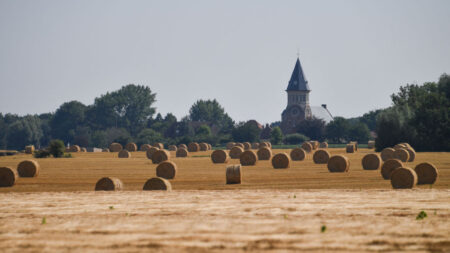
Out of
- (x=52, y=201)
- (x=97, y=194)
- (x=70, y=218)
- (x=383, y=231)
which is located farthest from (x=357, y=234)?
(x=97, y=194)

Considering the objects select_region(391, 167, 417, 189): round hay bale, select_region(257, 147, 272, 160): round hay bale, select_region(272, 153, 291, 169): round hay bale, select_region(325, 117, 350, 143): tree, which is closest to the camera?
select_region(391, 167, 417, 189): round hay bale

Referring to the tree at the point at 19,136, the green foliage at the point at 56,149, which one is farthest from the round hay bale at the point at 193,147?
the tree at the point at 19,136

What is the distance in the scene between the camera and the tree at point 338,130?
15775cm

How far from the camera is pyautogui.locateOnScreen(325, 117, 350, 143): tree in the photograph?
158m

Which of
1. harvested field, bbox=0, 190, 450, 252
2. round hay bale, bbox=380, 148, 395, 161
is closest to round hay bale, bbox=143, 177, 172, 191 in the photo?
harvested field, bbox=0, 190, 450, 252

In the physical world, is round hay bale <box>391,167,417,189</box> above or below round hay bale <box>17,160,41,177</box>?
below

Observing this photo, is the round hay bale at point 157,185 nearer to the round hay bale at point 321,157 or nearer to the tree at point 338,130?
the round hay bale at point 321,157

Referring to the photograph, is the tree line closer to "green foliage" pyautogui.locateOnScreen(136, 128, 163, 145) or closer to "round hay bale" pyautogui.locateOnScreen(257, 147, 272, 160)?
"green foliage" pyautogui.locateOnScreen(136, 128, 163, 145)

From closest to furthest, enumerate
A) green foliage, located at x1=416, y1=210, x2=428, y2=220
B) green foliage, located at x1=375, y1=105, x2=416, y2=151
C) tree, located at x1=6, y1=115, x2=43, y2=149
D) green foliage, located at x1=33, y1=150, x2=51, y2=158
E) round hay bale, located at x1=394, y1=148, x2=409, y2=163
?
1. green foliage, located at x1=416, y1=210, x2=428, y2=220
2. round hay bale, located at x1=394, y1=148, x2=409, y2=163
3. green foliage, located at x1=33, y1=150, x2=51, y2=158
4. green foliage, located at x1=375, y1=105, x2=416, y2=151
5. tree, located at x1=6, y1=115, x2=43, y2=149

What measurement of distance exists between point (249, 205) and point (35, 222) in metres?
6.49

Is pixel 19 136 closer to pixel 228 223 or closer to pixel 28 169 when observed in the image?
pixel 28 169

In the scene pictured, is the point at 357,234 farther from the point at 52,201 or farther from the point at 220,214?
the point at 52,201

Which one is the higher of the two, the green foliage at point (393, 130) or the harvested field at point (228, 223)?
the green foliage at point (393, 130)

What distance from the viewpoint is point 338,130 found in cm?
15788
